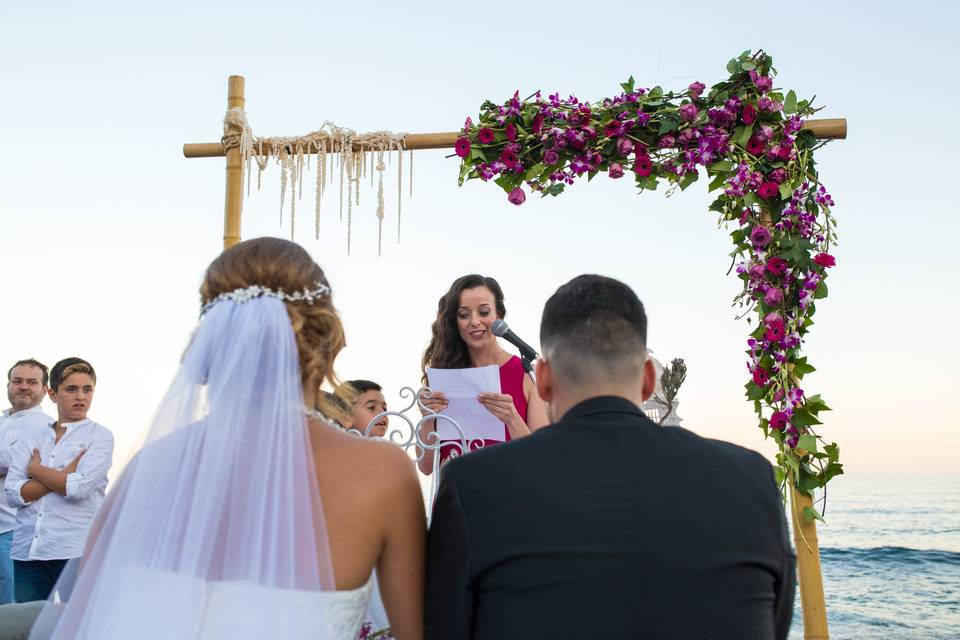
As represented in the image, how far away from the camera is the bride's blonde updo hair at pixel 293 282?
2268mm

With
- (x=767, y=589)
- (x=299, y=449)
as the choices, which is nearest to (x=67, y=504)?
(x=299, y=449)

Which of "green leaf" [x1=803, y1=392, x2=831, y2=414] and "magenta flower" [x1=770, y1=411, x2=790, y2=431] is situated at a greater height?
"green leaf" [x1=803, y1=392, x2=831, y2=414]

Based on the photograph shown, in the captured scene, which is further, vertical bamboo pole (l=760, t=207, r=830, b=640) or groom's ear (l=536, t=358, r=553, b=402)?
vertical bamboo pole (l=760, t=207, r=830, b=640)

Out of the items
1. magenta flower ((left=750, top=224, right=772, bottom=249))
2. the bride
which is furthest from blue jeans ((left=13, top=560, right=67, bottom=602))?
magenta flower ((left=750, top=224, right=772, bottom=249))

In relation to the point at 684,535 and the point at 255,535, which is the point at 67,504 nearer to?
the point at 255,535

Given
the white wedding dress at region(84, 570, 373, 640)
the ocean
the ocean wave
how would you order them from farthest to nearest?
the ocean wave → the ocean → the white wedding dress at region(84, 570, 373, 640)

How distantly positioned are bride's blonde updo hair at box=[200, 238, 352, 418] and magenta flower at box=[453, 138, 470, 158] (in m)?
3.56

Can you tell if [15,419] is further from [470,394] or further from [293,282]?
[293,282]

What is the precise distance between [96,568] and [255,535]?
1.50 ft

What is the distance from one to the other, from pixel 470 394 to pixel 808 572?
231cm

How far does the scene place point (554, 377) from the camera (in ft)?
7.00

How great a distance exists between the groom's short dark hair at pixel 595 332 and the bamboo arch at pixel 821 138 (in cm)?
336

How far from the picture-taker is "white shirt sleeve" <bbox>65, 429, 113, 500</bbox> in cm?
534

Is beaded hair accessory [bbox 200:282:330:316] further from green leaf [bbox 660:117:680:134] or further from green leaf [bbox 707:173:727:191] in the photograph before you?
green leaf [bbox 707:173:727:191]
